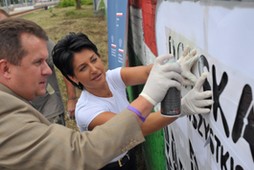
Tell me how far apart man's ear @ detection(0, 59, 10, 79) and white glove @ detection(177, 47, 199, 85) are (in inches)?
29.7

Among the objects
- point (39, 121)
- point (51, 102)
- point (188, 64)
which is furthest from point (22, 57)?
point (51, 102)

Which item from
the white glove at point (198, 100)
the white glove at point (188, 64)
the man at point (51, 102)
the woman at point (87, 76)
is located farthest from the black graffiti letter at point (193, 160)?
the man at point (51, 102)

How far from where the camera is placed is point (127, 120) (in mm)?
1491

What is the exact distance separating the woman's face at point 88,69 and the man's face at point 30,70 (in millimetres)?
586

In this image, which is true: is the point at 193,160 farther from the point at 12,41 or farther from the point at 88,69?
the point at 12,41

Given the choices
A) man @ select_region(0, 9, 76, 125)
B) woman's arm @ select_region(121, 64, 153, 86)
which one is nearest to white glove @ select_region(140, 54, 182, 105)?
woman's arm @ select_region(121, 64, 153, 86)

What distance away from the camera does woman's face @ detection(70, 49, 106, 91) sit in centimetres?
222

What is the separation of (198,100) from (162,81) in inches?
6.9

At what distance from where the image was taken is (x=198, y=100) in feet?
5.03

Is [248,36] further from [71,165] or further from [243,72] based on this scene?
[71,165]

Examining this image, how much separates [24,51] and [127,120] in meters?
0.52

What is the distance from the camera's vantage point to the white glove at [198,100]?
1489 millimetres

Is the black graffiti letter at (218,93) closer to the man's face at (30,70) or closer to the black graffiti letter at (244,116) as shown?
the black graffiti letter at (244,116)

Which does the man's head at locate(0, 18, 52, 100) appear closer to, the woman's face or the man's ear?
the man's ear
